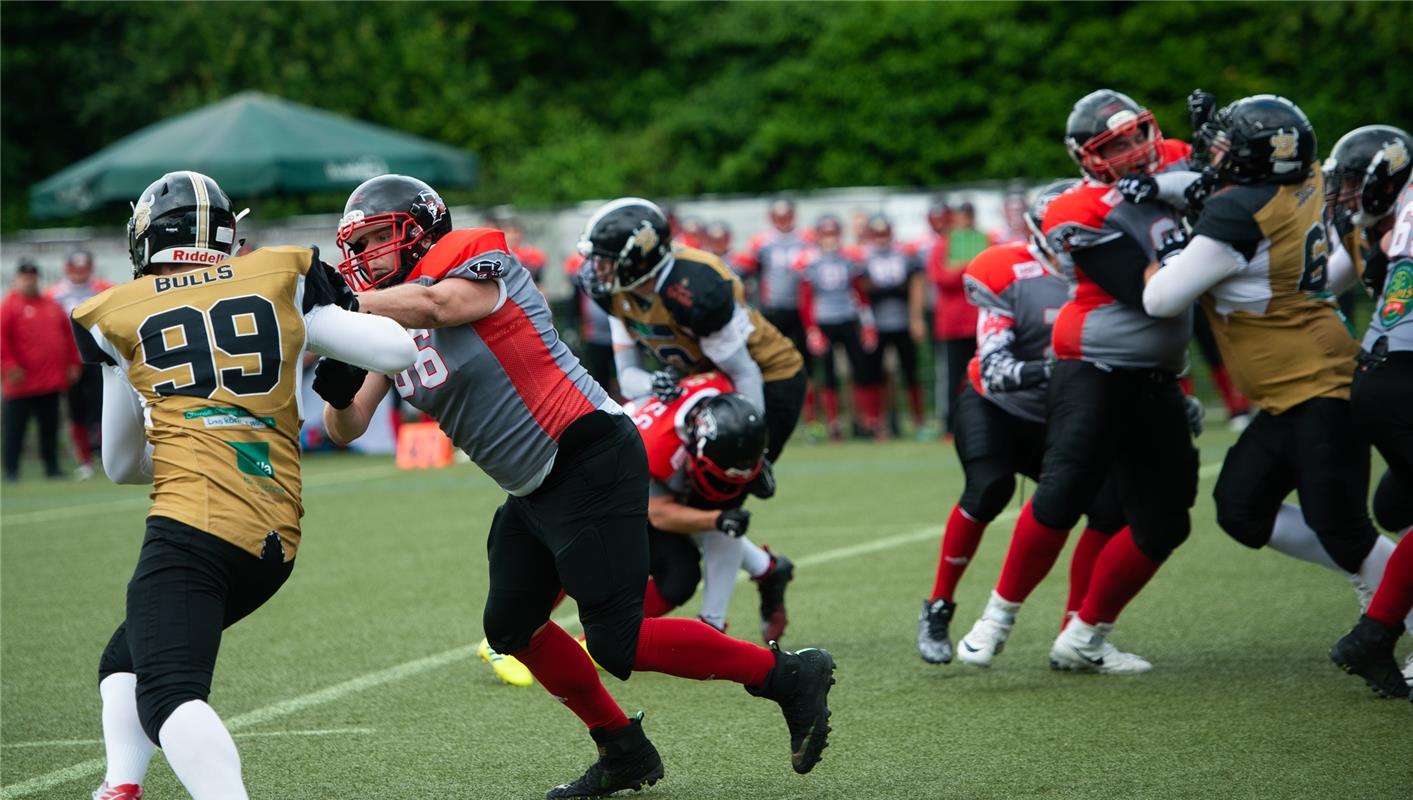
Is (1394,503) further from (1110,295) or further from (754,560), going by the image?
(754,560)

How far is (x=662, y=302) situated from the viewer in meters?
5.93

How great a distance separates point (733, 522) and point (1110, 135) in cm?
178

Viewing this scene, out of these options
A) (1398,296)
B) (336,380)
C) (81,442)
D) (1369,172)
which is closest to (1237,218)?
(1398,296)

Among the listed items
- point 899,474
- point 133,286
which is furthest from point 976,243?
point 133,286

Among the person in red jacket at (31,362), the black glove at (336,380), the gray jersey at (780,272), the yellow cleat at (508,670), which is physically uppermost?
the black glove at (336,380)

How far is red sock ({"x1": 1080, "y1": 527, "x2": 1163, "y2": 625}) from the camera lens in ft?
17.9

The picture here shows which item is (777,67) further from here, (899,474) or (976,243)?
(899,474)

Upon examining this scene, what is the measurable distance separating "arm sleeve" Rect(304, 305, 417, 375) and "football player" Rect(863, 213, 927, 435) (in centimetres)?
1086

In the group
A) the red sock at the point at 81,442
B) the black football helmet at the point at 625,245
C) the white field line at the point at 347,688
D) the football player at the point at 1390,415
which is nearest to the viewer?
the white field line at the point at 347,688

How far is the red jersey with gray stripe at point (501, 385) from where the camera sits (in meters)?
4.07

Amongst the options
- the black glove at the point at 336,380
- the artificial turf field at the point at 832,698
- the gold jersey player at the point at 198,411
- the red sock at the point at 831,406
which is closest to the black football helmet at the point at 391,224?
the black glove at the point at 336,380

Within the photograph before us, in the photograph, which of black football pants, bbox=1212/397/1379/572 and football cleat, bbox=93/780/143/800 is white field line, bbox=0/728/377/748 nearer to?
football cleat, bbox=93/780/143/800

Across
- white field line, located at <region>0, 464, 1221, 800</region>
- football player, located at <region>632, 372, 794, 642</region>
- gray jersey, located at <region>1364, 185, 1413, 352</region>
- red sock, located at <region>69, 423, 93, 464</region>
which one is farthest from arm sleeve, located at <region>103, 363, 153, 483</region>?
red sock, located at <region>69, 423, 93, 464</region>

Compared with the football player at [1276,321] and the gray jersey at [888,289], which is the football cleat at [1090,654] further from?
the gray jersey at [888,289]
